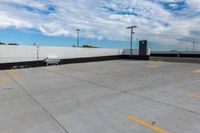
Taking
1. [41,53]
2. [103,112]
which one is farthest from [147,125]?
[41,53]

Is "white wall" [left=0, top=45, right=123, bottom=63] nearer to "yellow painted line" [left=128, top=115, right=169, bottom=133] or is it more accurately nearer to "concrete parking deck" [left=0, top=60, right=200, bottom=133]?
"concrete parking deck" [left=0, top=60, right=200, bottom=133]

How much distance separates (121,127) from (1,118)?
104 inches

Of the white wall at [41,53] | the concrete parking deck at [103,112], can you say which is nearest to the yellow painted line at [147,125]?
the concrete parking deck at [103,112]

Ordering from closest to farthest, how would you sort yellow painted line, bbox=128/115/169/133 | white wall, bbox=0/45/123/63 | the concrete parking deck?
yellow painted line, bbox=128/115/169/133
the concrete parking deck
white wall, bbox=0/45/123/63

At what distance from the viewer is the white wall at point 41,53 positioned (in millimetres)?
13955

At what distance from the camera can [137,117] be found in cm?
346

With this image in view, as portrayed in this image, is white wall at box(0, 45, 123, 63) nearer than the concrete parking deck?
No

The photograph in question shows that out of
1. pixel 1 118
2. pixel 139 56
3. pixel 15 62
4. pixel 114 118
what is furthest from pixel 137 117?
pixel 139 56

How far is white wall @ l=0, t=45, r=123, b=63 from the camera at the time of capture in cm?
1395

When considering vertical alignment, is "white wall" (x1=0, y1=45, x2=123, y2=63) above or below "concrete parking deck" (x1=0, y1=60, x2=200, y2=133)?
above

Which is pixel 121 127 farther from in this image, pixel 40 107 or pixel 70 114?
pixel 40 107

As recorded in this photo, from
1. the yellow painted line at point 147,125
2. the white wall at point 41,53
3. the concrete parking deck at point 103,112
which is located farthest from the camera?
the white wall at point 41,53

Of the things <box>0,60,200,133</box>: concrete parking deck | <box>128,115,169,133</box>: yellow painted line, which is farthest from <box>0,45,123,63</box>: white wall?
<box>128,115,169,133</box>: yellow painted line

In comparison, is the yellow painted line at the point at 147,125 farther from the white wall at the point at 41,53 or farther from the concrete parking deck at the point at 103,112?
the white wall at the point at 41,53
